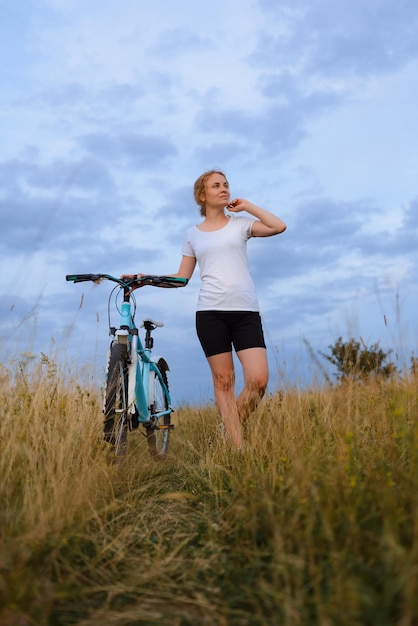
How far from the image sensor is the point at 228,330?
17.1 feet

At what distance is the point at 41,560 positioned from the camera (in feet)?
9.04

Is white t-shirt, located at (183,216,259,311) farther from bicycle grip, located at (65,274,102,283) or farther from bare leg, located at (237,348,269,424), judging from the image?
bicycle grip, located at (65,274,102,283)

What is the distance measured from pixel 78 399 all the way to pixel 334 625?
3753 mm

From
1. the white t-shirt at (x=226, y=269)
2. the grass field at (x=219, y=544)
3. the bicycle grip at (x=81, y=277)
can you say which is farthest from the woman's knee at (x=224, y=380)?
the bicycle grip at (x=81, y=277)

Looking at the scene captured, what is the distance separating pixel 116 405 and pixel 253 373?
1112 millimetres

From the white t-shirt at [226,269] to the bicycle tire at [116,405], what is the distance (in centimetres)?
81

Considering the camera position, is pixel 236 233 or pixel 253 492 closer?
pixel 253 492

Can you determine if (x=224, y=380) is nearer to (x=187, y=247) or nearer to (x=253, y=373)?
(x=253, y=373)

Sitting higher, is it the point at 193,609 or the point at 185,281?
the point at 185,281

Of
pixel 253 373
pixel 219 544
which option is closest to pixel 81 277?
pixel 253 373

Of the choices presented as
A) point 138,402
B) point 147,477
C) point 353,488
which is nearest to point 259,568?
point 353,488

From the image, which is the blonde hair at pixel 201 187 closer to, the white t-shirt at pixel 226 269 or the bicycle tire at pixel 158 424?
the white t-shirt at pixel 226 269

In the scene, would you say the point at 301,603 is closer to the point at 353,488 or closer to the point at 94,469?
the point at 353,488

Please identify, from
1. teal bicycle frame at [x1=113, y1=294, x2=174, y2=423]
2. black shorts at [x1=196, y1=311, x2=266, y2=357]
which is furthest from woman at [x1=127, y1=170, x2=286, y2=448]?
teal bicycle frame at [x1=113, y1=294, x2=174, y2=423]
